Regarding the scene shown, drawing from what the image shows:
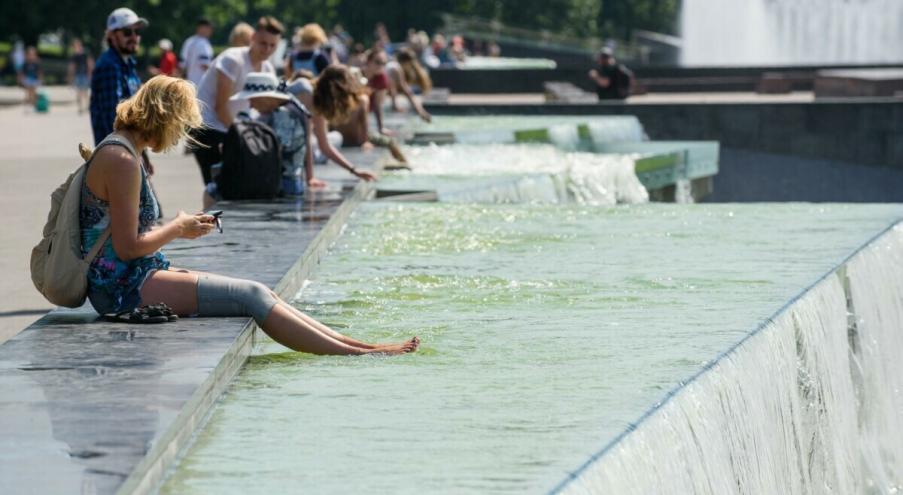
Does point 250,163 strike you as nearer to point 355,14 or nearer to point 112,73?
point 112,73

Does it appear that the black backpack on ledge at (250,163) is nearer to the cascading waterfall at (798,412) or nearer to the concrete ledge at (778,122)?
the cascading waterfall at (798,412)

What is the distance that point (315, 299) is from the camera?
8.54m

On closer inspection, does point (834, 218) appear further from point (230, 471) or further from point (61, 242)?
point (230, 471)

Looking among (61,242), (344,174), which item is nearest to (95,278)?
(61,242)

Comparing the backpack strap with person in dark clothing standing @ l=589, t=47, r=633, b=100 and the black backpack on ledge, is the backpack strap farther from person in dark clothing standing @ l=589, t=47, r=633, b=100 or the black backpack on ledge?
person in dark clothing standing @ l=589, t=47, r=633, b=100

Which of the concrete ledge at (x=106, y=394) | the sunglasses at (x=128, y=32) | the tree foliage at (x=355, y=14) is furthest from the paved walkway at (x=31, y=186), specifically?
the tree foliage at (x=355, y=14)

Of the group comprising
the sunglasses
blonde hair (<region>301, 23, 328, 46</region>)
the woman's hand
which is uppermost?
the sunglasses

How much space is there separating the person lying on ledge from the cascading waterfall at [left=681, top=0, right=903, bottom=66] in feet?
136

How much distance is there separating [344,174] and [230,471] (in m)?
7.86

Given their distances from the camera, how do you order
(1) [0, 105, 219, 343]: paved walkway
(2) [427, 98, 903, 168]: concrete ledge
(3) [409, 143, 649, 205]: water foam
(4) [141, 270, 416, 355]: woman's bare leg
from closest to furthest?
(4) [141, 270, 416, 355]: woman's bare leg → (1) [0, 105, 219, 343]: paved walkway → (3) [409, 143, 649, 205]: water foam → (2) [427, 98, 903, 168]: concrete ledge

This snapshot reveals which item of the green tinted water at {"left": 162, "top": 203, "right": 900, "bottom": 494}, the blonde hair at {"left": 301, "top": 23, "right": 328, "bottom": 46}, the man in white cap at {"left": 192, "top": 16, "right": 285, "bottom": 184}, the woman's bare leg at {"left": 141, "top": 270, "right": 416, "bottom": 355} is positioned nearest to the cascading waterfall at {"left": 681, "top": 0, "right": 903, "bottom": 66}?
the blonde hair at {"left": 301, "top": 23, "right": 328, "bottom": 46}

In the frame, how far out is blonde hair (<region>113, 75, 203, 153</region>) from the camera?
20.8ft

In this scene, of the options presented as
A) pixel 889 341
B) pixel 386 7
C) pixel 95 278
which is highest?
pixel 95 278

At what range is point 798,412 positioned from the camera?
25.8 feet
